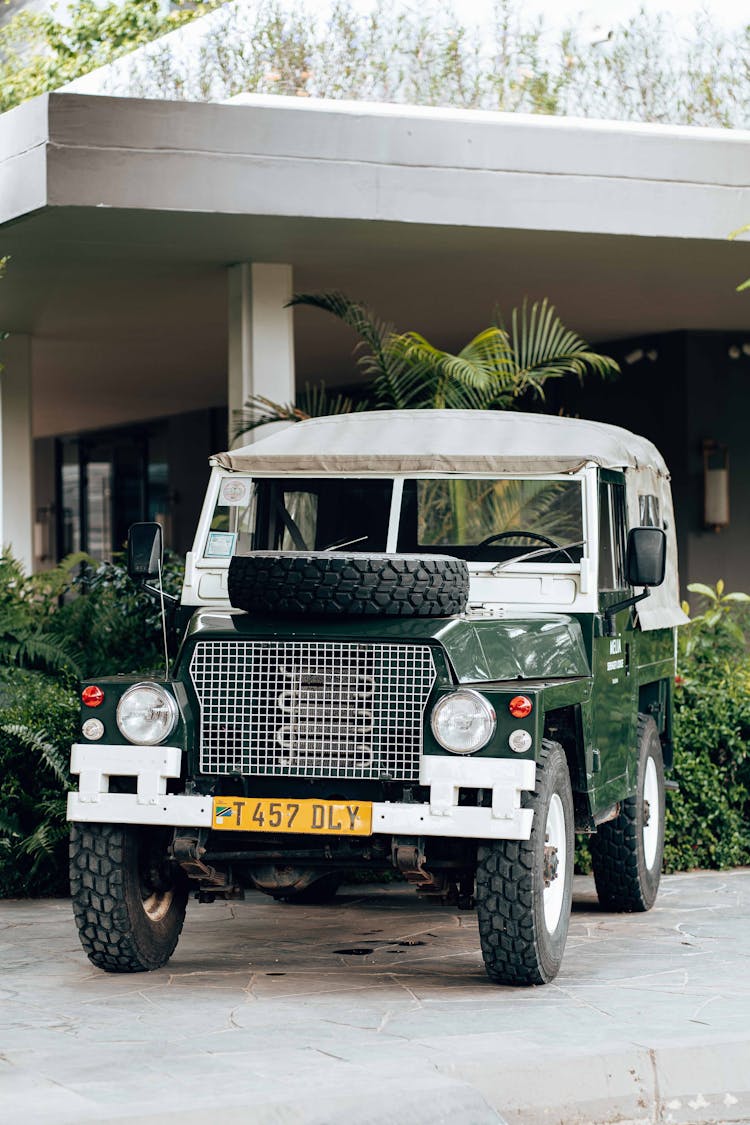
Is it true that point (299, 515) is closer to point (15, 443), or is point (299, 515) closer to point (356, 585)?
point (356, 585)

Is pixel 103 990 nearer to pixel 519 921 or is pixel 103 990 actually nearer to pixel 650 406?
pixel 519 921

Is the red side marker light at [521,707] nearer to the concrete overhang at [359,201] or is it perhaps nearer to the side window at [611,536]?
the side window at [611,536]

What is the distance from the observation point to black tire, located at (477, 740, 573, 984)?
5.61 m

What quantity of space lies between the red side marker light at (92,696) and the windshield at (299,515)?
3.58 feet

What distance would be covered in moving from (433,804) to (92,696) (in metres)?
1.37

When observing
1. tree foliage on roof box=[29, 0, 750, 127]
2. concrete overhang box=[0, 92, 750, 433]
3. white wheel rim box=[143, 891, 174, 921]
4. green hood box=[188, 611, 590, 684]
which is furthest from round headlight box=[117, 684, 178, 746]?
tree foliage on roof box=[29, 0, 750, 127]

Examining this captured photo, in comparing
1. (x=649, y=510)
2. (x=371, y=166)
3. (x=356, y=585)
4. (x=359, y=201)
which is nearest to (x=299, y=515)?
(x=356, y=585)

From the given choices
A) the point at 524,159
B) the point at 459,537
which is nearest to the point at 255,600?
the point at 459,537

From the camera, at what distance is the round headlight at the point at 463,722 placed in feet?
18.4

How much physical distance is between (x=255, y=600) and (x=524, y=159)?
15.8 feet

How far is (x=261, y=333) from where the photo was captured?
10773 mm

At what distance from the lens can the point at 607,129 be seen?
986 cm

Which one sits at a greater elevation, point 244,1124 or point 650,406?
point 650,406

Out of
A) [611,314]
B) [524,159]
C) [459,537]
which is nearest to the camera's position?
[459,537]
